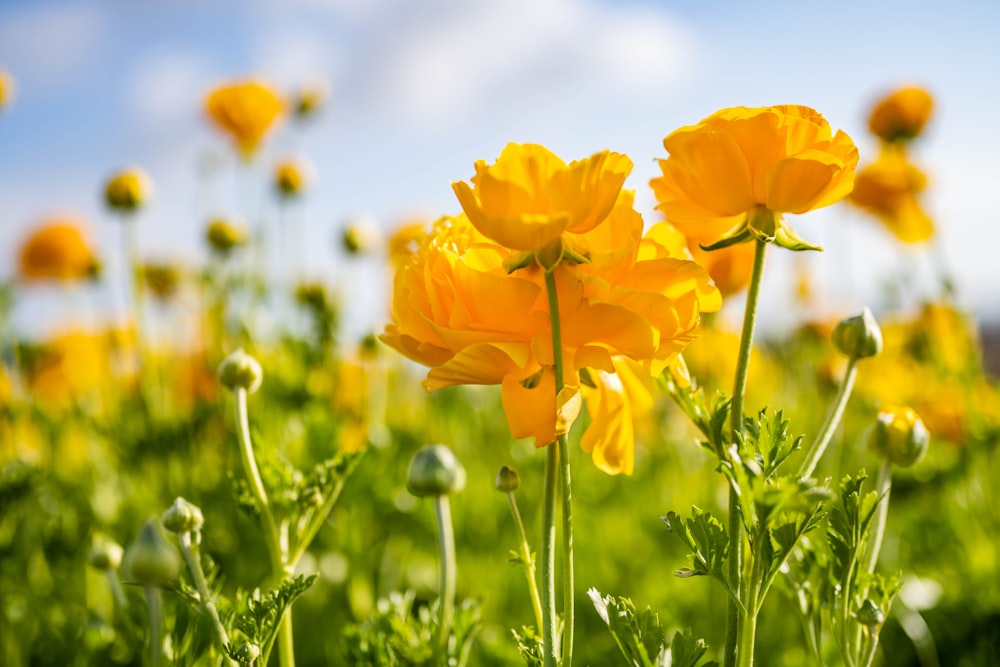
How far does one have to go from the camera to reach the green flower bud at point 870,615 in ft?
2.29

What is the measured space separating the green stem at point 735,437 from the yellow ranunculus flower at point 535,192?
15cm

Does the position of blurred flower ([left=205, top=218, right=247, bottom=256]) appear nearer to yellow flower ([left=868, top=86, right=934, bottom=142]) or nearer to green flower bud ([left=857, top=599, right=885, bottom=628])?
green flower bud ([left=857, top=599, right=885, bottom=628])

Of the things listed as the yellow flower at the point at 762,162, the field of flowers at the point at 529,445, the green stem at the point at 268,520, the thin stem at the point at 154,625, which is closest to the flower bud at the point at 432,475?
the field of flowers at the point at 529,445

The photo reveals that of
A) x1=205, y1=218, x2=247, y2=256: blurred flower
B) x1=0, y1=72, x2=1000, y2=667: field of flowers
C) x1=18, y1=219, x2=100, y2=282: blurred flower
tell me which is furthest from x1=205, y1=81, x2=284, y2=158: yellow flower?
x1=18, y1=219, x2=100, y2=282: blurred flower

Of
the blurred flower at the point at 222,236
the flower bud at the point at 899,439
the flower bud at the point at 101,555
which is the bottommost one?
the flower bud at the point at 101,555

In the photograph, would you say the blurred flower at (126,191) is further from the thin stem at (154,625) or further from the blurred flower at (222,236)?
the thin stem at (154,625)

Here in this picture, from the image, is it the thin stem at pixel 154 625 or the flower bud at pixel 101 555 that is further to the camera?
the flower bud at pixel 101 555

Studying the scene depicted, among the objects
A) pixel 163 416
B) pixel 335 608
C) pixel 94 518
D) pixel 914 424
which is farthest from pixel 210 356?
pixel 914 424

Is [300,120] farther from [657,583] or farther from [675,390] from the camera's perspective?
[675,390]

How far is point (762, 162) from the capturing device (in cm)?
70

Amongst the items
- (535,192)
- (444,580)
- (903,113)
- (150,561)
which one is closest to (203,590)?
(150,561)

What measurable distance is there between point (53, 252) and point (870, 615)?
267 cm

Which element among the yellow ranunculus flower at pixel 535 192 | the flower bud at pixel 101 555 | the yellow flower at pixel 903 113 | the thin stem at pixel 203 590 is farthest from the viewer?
the yellow flower at pixel 903 113

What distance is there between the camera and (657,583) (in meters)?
1.73
